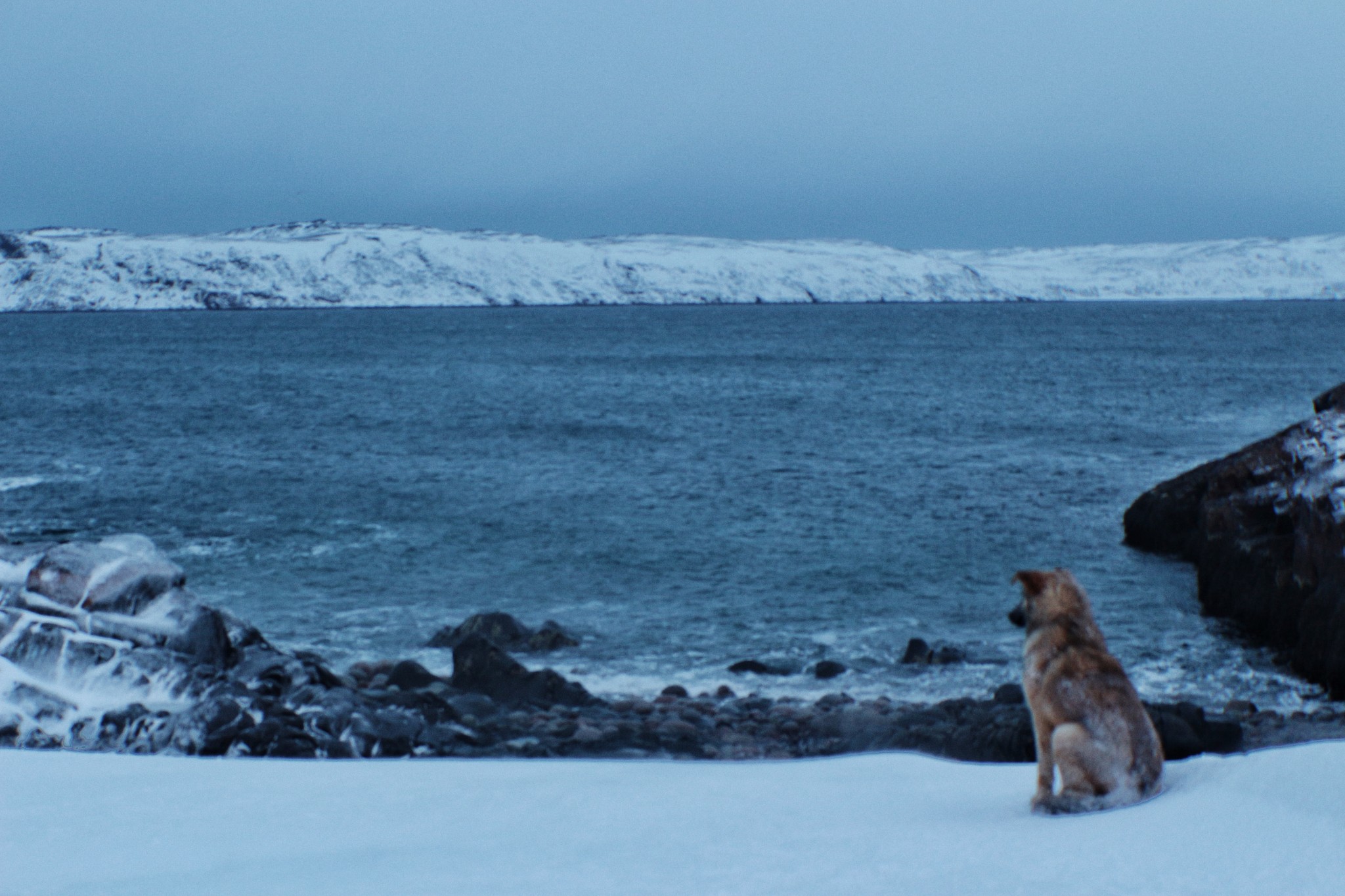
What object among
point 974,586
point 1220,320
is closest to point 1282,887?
point 974,586

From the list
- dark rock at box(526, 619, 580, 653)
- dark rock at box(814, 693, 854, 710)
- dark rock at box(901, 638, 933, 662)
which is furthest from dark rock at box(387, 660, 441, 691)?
dark rock at box(901, 638, 933, 662)

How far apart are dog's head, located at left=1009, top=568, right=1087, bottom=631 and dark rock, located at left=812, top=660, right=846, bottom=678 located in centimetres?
1267

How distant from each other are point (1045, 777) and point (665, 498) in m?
27.4

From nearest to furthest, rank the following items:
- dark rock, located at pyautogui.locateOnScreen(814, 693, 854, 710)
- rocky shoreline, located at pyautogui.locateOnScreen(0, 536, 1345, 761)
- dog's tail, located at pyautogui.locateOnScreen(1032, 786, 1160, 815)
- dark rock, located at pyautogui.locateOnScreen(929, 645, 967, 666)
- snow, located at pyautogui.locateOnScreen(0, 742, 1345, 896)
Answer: snow, located at pyautogui.locateOnScreen(0, 742, 1345, 896) → dog's tail, located at pyautogui.locateOnScreen(1032, 786, 1160, 815) → rocky shoreline, located at pyautogui.locateOnScreen(0, 536, 1345, 761) → dark rock, located at pyautogui.locateOnScreen(814, 693, 854, 710) → dark rock, located at pyautogui.locateOnScreen(929, 645, 967, 666)

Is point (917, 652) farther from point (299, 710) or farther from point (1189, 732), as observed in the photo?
point (299, 710)

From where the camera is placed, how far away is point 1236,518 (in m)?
22.7

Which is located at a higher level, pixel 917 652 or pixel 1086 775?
pixel 1086 775

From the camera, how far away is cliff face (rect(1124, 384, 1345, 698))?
18.1 metres

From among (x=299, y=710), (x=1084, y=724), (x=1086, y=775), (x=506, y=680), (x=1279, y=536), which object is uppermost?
(x=1084, y=724)

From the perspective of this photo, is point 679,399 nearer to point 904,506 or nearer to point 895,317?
point 904,506

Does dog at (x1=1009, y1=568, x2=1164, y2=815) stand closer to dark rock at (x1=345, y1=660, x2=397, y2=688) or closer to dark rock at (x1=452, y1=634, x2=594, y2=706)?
dark rock at (x1=452, y1=634, x2=594, y2=706)

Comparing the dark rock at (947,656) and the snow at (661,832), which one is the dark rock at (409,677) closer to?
the dark rock at (947,656)

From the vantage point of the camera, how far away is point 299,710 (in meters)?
12.1

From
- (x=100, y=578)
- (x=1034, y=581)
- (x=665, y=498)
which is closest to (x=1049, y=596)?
(x=1034, y=581)
